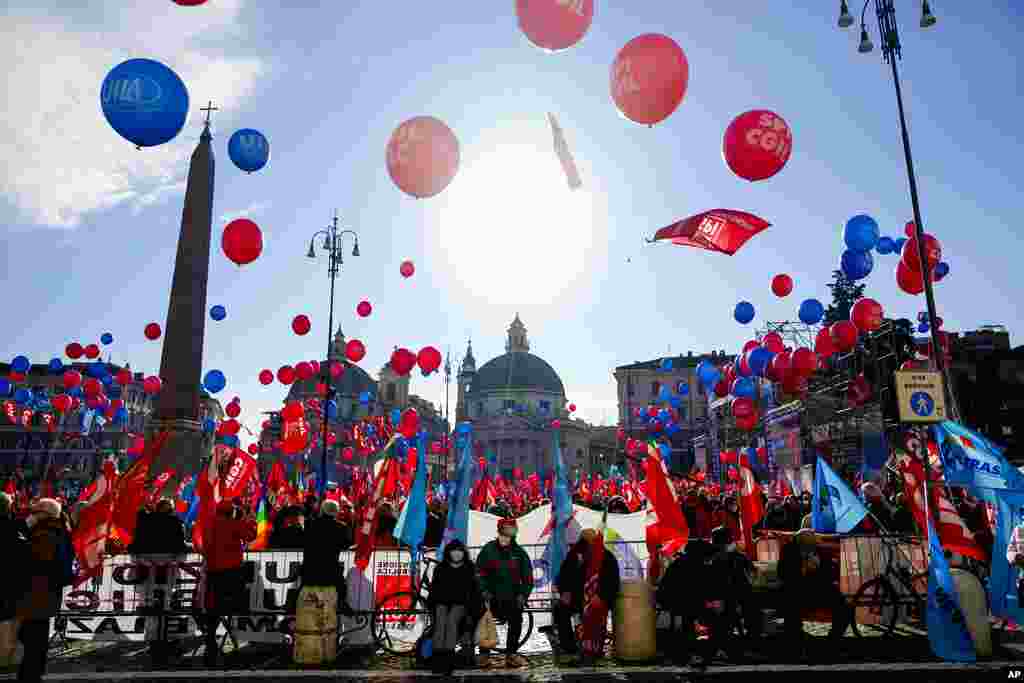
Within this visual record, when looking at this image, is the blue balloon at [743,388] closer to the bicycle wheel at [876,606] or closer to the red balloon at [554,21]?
the bicycle wheel at [876,606]

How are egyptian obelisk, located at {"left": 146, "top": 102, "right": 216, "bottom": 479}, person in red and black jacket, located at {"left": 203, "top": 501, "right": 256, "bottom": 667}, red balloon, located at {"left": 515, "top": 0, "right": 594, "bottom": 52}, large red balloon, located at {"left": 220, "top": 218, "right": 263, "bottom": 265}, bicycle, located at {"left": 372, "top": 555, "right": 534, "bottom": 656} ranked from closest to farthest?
red balloon, located at {"left": 515, "top": 0, "right": 594, "bottom": 52} < person in red and black jacket, located at {"left": 203, "top": 501, "right": 256, "bottom": 667} < bicycle, located at {"left": 372, "top": 555, "right": 534, "bottom": 656} < large red balloon, located at {"left": 220, "top": 218, "right": 263, "bottom": 265} < egyptian obelisk, located at {"left": 146, "top": 102, "right": 216, "bottom": 479}

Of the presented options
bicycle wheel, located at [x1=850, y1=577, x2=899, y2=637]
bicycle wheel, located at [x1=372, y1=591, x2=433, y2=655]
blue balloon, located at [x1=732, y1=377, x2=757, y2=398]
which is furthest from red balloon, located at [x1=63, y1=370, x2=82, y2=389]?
bicycle wheel, located at [x1=850, y1=577, x2=899, y2=637]

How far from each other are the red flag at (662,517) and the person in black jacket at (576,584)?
4.38 feet

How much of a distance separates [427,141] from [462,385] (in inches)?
4214

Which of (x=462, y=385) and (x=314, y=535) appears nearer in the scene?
(x=314, y=535)

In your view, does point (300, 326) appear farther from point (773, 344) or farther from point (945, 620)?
point (945, 620)

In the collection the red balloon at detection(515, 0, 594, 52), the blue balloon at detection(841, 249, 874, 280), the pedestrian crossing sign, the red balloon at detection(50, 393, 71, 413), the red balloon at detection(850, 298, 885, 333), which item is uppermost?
the red balloon at detection(515, 0, 594, 52)

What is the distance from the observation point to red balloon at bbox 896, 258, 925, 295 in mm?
14542

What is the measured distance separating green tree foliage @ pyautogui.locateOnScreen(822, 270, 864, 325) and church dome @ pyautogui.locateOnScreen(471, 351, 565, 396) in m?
68.0

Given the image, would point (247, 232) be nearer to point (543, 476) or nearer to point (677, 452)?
point (677, 452)

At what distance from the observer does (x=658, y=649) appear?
343 inches

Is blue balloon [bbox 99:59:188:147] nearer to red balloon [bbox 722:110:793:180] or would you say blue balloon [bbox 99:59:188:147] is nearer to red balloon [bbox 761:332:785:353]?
red balloon [bbox 722:110:793:180]

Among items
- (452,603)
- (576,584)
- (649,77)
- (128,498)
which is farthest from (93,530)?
(649,77)

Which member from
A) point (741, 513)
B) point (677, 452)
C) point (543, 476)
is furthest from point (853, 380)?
point (543, 476)
